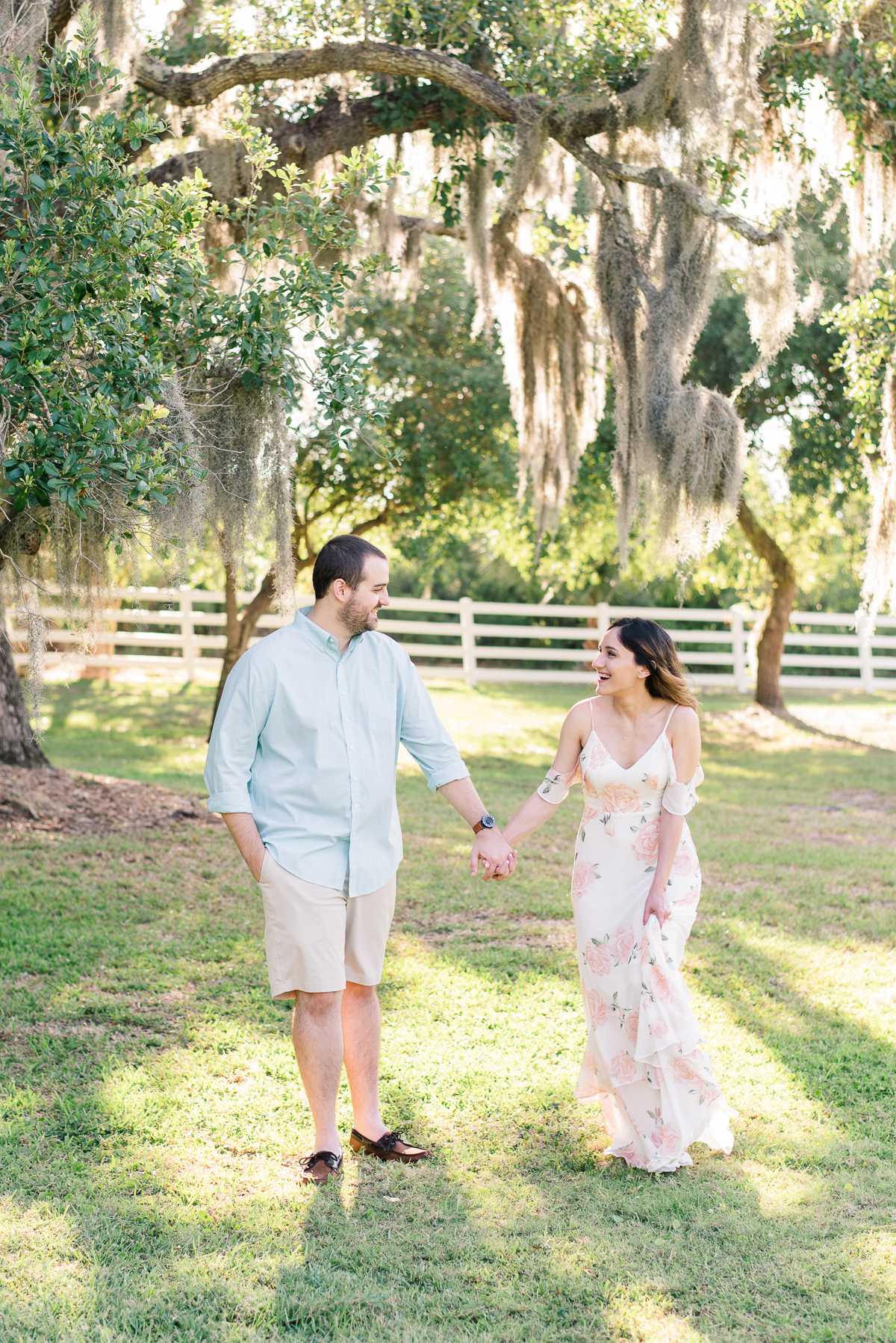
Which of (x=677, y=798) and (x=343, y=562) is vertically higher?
(x=343, y=562)

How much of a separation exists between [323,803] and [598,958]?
1.02 metres

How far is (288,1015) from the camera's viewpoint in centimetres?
443

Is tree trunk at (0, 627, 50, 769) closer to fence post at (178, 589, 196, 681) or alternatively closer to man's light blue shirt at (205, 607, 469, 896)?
man's light blue shirt at (205, 607, 469, 896)

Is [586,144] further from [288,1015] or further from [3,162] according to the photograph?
[288,1015]

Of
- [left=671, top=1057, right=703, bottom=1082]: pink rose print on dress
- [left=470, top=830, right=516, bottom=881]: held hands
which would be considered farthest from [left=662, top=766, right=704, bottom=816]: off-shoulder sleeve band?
[left=671, top=1057, right=703, bottom=1082]: pink rose print on dress

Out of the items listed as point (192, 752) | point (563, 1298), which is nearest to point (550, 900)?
point (563, 1298)

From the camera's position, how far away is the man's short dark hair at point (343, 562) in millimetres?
3221

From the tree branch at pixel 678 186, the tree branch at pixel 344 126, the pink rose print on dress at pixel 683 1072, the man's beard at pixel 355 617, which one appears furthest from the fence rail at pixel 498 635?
the pink rose print on dress at pixel 683 1072

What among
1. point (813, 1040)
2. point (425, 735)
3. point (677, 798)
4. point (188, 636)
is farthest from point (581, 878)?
point (188, 636)

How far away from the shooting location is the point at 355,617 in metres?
3.24

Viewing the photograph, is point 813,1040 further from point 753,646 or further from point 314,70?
point 753,646

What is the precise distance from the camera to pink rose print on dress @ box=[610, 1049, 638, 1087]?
3.37 metres

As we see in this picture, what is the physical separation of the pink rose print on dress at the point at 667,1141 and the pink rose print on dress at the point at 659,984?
14.8 inches

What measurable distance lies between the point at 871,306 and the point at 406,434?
16.2 feet
